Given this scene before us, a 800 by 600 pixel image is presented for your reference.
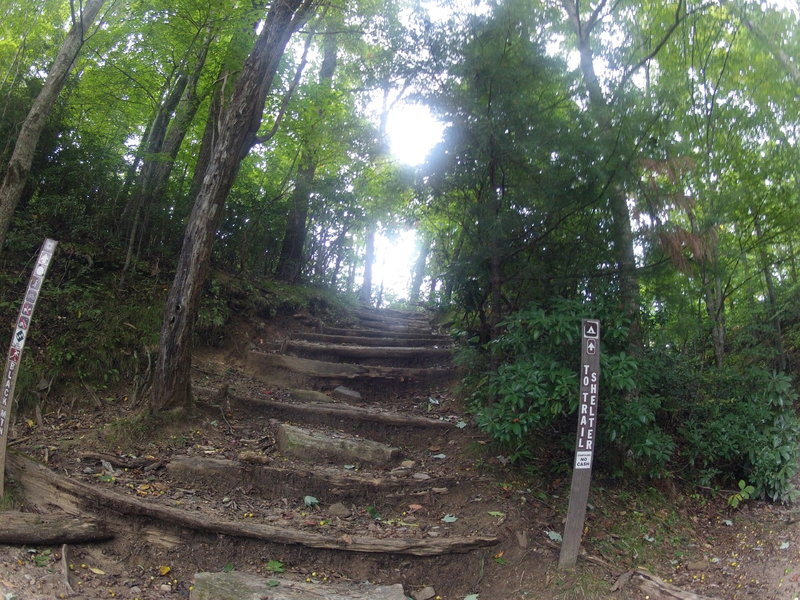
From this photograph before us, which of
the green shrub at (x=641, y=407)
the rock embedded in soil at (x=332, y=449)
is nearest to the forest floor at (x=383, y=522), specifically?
the rock embedded in soil at (x=332, y=449)

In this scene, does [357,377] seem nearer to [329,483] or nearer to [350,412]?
[350,412]

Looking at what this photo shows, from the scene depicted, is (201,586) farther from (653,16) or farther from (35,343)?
(653,16)

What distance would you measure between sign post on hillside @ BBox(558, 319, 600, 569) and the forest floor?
0.18 meters

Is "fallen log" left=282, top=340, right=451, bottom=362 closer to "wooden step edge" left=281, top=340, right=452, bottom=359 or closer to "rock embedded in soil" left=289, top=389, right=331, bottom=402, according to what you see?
"wooden step edge" left=281, top=340, right=452, bottom=359

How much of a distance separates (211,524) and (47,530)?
3.46ft

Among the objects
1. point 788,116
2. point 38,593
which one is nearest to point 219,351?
point 38,593

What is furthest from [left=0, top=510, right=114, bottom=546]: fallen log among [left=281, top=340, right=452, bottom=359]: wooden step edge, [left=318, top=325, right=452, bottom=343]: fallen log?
[left=318, top=325, right=452, bottom=343]: fallen log

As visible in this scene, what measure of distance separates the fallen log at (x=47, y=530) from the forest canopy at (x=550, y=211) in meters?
1.59

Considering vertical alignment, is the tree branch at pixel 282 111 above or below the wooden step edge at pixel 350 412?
above

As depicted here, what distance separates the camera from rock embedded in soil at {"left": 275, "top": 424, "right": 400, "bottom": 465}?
535cm

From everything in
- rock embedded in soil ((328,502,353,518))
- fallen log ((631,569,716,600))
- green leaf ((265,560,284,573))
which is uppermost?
fallen log ((631,569,716,600))

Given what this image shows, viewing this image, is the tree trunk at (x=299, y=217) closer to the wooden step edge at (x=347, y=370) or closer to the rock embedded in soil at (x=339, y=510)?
the wooden step edge at (x=347, y=370)

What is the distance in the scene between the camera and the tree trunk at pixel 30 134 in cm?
510

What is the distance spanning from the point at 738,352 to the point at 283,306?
661 centimetres
